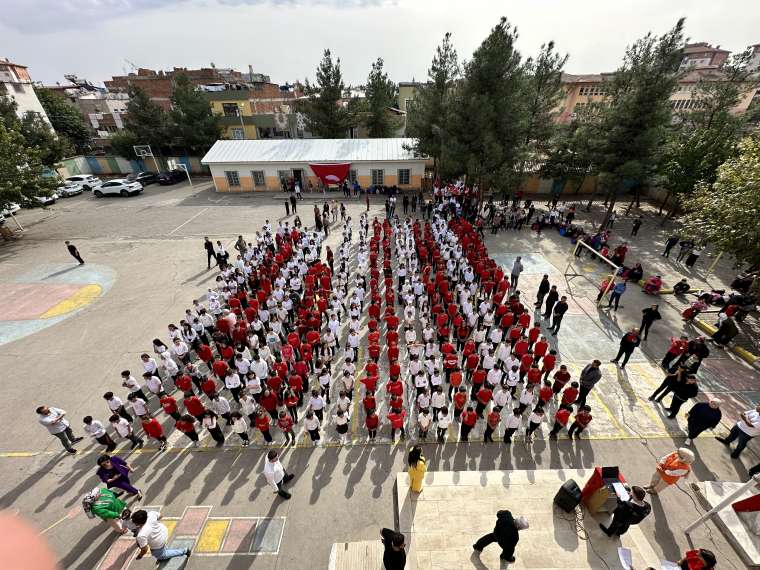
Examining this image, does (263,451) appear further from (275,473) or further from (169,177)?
(169,177)

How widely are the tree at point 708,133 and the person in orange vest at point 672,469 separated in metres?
Answer: 18.2

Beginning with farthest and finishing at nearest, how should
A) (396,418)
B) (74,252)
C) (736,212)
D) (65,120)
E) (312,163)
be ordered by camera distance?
1. (65,120)
2. (312,163)
3. (74,252)
4. (736,212)
5. (396,418)

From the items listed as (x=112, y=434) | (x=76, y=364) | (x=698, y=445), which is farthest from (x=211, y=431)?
(x=698, y=445)

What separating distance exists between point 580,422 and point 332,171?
86.8 feet

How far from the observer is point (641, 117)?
17859 millimetres

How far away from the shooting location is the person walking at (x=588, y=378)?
836cm

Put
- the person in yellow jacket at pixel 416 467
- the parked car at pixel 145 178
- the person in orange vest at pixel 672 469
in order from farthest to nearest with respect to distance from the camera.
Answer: the parked car at pixel 145 178, the person in yellow jacket at pixel 416 467, the person in orange vest at pixel 672 469

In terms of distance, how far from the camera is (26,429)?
349 inches

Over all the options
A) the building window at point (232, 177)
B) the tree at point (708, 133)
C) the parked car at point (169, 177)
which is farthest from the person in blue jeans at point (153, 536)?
the parked car at point (169, 177)

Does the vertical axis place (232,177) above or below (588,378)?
above

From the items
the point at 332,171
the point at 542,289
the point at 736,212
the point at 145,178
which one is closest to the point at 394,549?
the point at 542,289

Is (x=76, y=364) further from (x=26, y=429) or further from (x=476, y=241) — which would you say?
(x=476, y=241)

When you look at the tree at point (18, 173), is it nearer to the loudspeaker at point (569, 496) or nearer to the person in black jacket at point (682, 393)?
the loudspeaker at point (569, 496)

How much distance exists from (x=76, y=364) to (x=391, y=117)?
39.6 m
